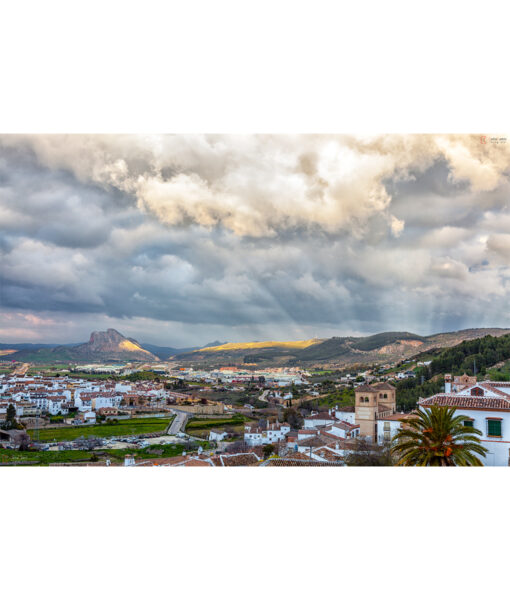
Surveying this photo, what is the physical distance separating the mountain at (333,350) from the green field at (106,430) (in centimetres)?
114

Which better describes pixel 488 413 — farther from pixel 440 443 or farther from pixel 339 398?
pixel 339 398

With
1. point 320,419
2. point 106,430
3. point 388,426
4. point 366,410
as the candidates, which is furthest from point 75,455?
point 388,426

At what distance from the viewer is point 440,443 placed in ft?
17.4

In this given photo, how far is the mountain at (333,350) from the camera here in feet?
21.2

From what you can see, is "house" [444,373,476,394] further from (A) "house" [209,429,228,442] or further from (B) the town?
(A) "house" [209,429,228,442]

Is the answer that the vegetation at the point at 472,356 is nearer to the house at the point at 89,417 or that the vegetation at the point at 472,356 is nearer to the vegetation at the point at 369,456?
the vegetation at the point at 369,456

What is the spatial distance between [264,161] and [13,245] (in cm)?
348

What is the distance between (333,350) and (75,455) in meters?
3.72

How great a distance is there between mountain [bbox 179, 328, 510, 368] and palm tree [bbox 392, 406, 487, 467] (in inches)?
47.7

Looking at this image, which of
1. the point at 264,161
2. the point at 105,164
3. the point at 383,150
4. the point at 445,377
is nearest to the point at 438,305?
the point at 445,377

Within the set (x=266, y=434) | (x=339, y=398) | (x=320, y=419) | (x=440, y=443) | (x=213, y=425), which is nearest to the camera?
(x=440, y=443)

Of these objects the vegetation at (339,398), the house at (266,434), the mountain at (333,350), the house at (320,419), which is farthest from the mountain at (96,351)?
the vegetation at (339,398)

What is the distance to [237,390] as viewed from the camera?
6473 millimetres
